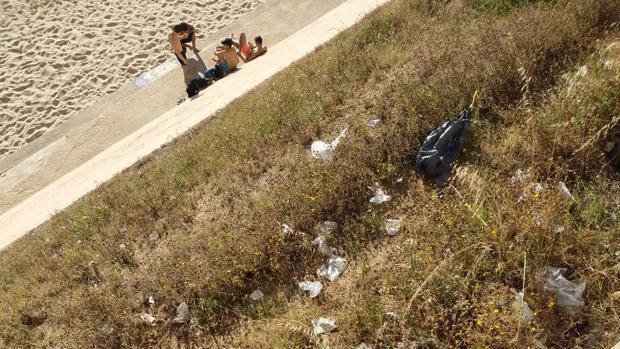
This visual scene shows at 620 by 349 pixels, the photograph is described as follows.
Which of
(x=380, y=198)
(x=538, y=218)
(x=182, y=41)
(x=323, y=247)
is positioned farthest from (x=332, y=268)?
(x=182, y=41)

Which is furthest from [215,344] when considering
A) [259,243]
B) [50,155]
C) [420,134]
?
[50,155]

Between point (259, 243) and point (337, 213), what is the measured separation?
0.75 metres

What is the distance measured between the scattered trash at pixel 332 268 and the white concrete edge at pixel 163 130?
4.17m

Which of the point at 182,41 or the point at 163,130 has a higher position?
the point at 182,41

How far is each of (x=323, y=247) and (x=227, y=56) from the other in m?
6.54

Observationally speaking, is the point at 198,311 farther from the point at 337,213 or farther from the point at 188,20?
the point at 188,20

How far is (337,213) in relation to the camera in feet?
14.7

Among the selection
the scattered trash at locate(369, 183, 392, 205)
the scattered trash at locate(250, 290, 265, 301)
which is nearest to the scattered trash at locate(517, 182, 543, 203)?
the scattered trash at locate(369, 183, 392, 205)

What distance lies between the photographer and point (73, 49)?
1121 cm

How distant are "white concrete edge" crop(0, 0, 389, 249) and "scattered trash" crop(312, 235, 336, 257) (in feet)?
13.0

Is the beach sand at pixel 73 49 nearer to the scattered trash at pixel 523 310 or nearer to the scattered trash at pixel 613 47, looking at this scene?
the scattered trash at pixel 613 47

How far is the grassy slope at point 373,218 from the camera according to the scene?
3467 mm

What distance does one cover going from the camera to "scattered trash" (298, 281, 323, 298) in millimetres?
4047

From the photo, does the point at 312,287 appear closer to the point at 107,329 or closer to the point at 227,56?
the point at 107,329
